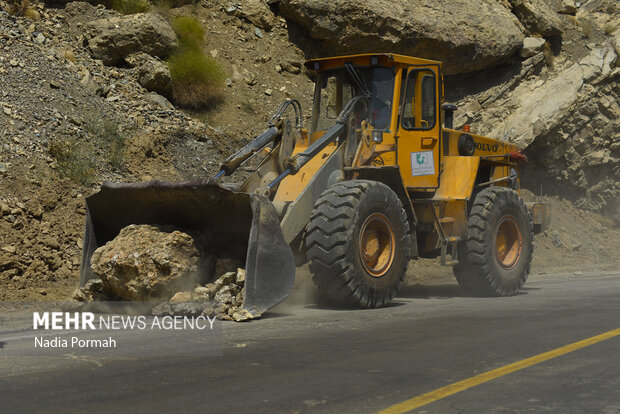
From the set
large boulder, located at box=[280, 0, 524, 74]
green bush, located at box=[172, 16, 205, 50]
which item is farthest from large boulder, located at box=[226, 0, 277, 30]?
green bush, located at box=[172, 16, 205, 50]

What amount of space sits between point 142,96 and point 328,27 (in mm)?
5463

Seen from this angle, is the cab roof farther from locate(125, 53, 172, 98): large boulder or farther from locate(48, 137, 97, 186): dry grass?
locate(125, 53, 172, 98): large boulder

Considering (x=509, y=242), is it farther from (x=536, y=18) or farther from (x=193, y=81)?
(x=536, y=18)

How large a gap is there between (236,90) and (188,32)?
1704mm

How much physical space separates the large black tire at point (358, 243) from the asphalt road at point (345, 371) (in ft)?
1.94

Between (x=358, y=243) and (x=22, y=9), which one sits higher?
(x=22, y=9)

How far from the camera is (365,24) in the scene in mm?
18938

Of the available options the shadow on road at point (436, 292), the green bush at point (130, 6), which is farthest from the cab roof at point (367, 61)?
the green bush at point (130, 6)

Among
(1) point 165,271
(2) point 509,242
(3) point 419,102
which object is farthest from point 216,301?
(2) point 509,242

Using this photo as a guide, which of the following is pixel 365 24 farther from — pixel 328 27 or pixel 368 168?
pixel 368 168

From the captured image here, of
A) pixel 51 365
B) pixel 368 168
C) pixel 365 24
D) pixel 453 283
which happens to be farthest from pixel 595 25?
pixel 51 365

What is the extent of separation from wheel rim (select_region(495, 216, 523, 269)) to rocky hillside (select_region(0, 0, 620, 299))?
5.88 m

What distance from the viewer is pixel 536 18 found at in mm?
22031

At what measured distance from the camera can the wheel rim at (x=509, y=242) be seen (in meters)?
11.6
